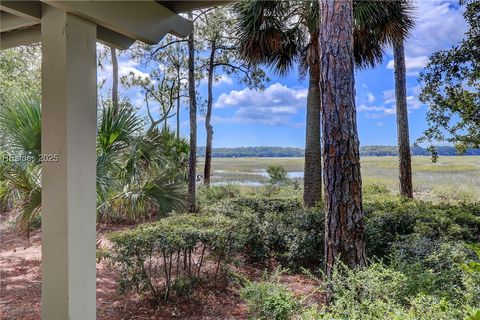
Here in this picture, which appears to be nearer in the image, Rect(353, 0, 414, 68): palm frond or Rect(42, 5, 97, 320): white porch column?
Rect(42, 5, 97, 320): white porch column

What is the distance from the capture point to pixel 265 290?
7.19ft

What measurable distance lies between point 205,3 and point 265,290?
181 cm

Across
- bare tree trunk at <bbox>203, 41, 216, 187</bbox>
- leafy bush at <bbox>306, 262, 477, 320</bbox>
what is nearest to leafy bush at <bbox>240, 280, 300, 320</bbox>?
leafy bush at <bbox>306, 262, 477, 320</bbox>

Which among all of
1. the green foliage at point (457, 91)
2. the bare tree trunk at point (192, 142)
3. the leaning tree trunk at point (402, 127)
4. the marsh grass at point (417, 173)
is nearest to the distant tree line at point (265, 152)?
the marsh grass at point (417, 173)

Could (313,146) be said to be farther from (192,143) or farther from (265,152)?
(265,152)

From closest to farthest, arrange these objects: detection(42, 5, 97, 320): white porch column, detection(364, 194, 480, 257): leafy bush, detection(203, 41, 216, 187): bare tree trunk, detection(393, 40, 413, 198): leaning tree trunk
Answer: detection(42, 5, 97, 320): white porch column
detection(364, 194, 480, 257): leafy bush
detection(393, 40, 413, 198): leaning tree trunk
detection(203, 41, 216, 187): bare tree trunk

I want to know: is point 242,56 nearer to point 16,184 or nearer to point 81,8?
point 16,184

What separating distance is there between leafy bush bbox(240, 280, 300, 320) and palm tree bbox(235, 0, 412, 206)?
12.6 feet

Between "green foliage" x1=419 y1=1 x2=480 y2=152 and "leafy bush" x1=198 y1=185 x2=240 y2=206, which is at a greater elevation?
"green foliage" x1=419 y1=1 x2=480 y2=152

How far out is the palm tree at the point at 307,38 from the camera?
17.6ft

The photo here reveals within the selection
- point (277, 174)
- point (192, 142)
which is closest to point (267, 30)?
point (192, 142)

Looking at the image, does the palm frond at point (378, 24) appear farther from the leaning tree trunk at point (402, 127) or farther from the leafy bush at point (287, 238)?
the leafy bush at point (287, 238)

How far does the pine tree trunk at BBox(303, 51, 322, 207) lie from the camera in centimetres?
591

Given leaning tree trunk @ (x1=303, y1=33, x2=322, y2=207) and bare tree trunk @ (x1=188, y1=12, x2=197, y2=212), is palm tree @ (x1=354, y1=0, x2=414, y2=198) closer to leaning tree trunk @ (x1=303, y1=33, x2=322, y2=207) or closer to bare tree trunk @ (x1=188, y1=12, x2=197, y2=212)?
leaning tree trunk @ (x1=303, y1=33, x2=322, y2=207)
